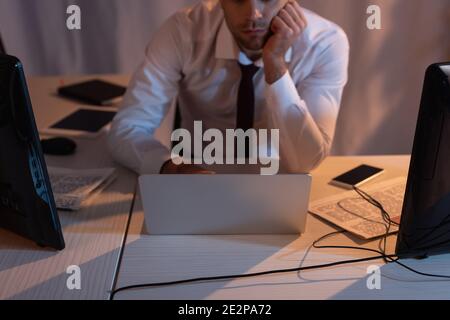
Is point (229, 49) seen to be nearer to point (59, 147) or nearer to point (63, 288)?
point (59, 147)

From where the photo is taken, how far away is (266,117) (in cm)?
163

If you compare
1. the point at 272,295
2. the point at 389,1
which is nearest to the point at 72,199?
the point at 272,295

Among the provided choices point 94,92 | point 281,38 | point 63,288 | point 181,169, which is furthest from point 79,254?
point 94,92

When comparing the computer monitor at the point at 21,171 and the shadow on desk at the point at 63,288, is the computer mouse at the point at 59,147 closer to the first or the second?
the computer monitor at the point at 21,171

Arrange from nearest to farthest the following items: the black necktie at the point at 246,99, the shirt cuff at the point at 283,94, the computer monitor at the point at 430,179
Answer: the computer monitor at the point at 430,179, the shirt cuff at the point at 283,94, the black necktie at the point at 246,99

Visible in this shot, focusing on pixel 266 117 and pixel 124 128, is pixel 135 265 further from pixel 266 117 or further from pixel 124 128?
pixel 266 117

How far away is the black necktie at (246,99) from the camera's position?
1537 millimetres

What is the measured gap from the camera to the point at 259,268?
3.11 feet

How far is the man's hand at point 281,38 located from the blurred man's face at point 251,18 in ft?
0.08

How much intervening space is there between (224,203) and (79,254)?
0.31 m

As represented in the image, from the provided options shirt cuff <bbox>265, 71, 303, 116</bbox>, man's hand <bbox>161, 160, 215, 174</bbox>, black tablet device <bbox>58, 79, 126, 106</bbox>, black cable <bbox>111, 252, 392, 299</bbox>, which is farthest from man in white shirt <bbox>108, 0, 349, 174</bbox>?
black cable <bbox>111, 252, 392, 299</bbox>

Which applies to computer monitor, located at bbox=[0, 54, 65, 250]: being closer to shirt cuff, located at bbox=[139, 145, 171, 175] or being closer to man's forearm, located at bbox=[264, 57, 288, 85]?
shirt cuff, located at bbox=[139, 145, 171, 175]

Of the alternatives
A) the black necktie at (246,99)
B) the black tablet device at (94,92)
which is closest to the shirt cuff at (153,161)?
the black necktie at (246,99)

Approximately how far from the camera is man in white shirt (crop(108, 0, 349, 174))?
4.61ft
